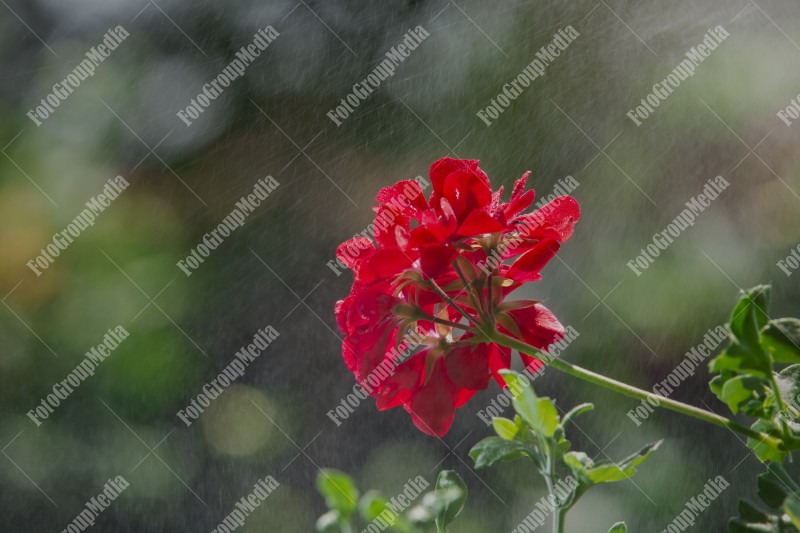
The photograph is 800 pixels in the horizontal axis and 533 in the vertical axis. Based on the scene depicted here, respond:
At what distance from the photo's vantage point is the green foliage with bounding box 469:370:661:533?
0.96 ft

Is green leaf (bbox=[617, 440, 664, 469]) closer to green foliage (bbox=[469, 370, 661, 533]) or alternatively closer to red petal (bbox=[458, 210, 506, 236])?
green foliage (bbox=[469, 370, 661, 533])

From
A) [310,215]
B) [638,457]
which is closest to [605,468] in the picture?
[638,457]

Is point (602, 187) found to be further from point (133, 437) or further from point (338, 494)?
point (338, 494)

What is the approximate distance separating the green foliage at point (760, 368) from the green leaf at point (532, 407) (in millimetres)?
56

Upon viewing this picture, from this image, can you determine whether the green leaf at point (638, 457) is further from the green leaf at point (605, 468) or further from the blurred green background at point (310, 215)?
the blurred green background at point (310, 215)

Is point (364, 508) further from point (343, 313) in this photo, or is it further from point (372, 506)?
point (343, 313)

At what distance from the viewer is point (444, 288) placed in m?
0.38

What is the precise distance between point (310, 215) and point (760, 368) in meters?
1.31

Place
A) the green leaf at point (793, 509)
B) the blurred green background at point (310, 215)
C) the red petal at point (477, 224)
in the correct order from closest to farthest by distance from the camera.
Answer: the green leaf at point (793, 509) < the red petal at point (477, 224) < the blurred green background at point (310, 215)

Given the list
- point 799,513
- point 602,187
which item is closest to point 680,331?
point 602,187

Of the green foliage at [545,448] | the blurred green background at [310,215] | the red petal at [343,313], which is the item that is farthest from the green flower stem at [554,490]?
the blurred green background at [310,215]

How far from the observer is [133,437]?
4.48 feet

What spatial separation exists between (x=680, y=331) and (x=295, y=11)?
88cm

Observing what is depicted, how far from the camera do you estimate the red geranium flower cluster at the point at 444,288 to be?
1.17 feet
